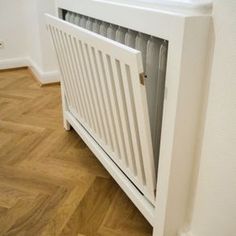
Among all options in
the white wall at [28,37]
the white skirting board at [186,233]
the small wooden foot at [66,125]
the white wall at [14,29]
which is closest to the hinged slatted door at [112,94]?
the white skirting board at [186,233]

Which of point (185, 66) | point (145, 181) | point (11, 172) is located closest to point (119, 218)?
point (145, 181)

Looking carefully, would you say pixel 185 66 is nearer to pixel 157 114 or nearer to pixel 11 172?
pixel 157 114

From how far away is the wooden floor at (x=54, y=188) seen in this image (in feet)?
3.61

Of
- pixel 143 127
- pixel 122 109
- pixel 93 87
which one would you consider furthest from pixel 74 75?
pixel 143 127

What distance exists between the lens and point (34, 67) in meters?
2.71

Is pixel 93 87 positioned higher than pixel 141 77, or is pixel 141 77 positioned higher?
pixel 141 77

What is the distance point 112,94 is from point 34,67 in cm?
197

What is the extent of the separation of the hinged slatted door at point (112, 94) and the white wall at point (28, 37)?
1121 mm

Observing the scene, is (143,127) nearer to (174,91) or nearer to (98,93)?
(174,91)

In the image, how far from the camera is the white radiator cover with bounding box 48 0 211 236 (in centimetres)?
67

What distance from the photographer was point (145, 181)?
3.23ft

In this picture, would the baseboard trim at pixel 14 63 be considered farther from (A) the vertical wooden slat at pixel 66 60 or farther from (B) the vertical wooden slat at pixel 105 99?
(B) the vertical wooden slat at pixel 105 99

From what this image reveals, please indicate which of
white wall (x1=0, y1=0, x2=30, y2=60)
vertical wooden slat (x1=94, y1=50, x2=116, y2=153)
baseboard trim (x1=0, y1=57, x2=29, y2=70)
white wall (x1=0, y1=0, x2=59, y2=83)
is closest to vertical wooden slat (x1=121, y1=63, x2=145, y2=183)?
vertical wooden slat (x1=94, y1=50, x2=116, y2=153)

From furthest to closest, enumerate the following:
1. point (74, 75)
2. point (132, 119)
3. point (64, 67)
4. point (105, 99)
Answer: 1. point (64, 67)
2. point (74, 75)
3. point (105, 99)
4. point (132, 119)
